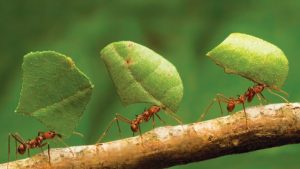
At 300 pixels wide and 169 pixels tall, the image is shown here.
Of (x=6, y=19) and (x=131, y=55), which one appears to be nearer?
(x=131, y=55)

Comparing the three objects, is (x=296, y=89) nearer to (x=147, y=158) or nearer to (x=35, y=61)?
(x=147, y=158)

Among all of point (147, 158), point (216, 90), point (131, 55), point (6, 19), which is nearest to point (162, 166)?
point (147, 158)

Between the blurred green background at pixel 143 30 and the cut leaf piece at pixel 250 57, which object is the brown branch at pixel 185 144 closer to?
the cut leaf piece at pixel 250 57

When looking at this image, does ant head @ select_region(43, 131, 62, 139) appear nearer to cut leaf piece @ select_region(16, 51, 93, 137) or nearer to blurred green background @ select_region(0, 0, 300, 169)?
cut leaf piece @ select_region(16, 51, 93, 137)

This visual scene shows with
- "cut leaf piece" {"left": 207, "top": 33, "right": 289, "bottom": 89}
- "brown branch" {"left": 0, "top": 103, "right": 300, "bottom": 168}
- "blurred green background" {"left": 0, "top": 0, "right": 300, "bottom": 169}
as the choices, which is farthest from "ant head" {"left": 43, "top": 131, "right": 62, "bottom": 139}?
"blurred green background" {"left": 0, "top": 0, "right": 300, "bottom": 169}

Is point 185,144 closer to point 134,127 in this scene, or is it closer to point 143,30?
point 134,127
